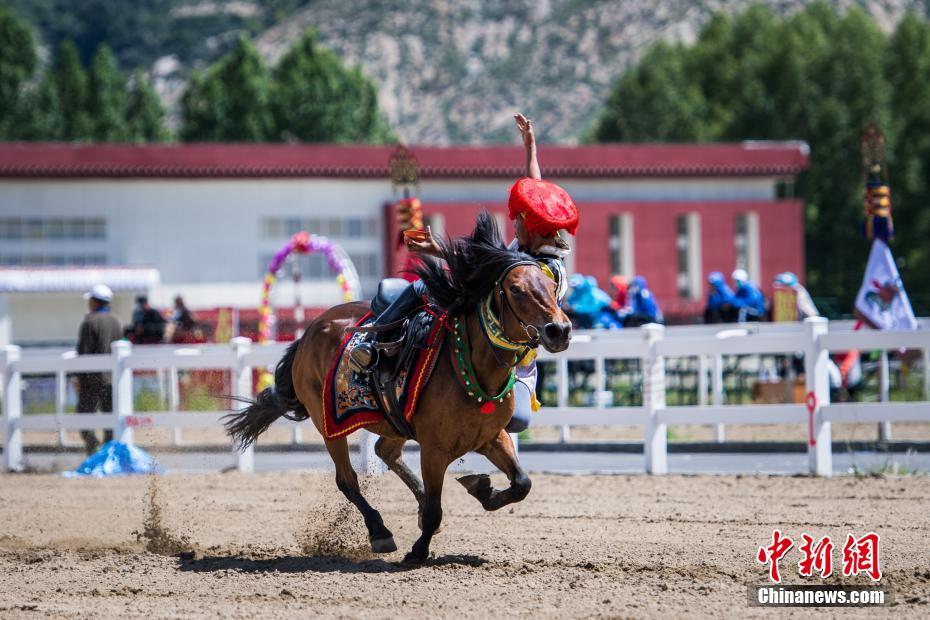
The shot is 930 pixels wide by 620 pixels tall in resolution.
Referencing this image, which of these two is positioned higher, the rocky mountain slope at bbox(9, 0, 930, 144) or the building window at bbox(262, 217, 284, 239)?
the rocky mountain slope at bbox(9, 0, 930, 144)

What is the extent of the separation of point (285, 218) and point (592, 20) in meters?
107

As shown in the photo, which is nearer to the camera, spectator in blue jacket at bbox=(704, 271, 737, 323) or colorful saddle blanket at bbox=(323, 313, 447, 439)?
colorful saddle blanket at bbox=(323, 313, 447, 439)

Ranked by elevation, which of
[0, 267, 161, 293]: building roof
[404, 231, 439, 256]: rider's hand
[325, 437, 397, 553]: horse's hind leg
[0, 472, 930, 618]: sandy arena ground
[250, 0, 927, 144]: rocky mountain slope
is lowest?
[0, 472, 930, 618]: sandy arena ground

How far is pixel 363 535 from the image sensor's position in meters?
9.77

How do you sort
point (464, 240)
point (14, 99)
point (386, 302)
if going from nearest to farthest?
point (464, 240) < point (386, 302) < point (14, 99)

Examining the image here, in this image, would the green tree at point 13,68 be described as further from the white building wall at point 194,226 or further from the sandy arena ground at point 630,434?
the sandy arena ground at point 630,434

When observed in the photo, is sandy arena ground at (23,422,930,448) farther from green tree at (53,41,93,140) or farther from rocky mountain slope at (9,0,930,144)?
rocky mountain slope at (9,0,930,144)

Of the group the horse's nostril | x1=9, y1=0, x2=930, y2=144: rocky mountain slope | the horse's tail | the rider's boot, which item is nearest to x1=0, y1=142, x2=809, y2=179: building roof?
the horse's tail

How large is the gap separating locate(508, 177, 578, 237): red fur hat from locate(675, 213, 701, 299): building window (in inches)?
1137

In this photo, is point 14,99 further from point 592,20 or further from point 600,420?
point 592,20

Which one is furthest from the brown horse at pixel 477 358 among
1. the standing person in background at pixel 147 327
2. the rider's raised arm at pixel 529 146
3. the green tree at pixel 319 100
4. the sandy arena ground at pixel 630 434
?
the green tree at pixel 319 100

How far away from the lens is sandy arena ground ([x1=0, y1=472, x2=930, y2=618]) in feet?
23.9

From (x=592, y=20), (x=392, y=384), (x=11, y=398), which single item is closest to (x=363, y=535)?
(x=392, y=384)

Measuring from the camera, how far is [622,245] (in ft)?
120
